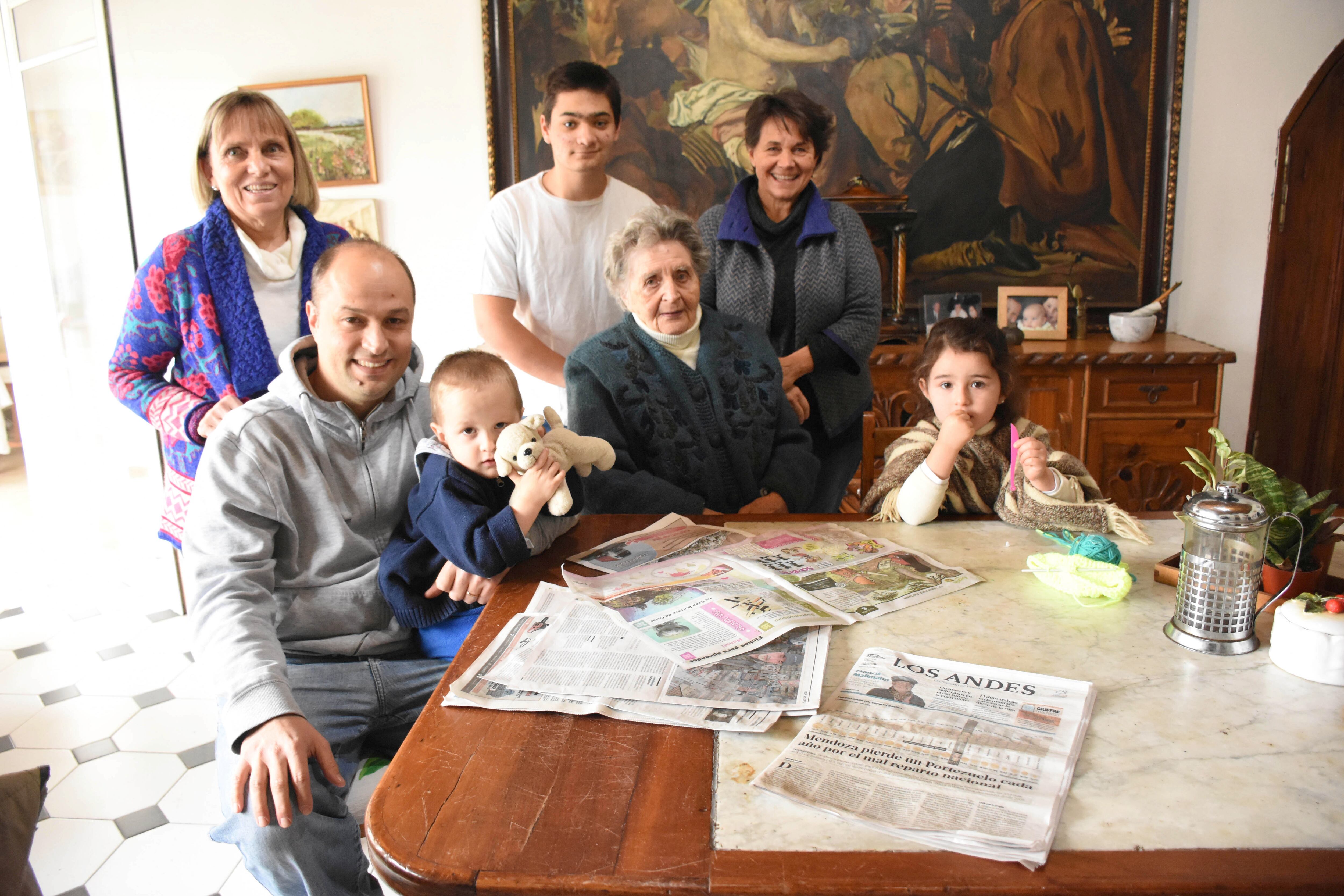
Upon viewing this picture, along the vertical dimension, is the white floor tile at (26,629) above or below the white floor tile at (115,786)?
below

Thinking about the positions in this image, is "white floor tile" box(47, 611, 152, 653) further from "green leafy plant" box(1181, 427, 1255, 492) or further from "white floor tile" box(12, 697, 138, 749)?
"green leafy plant" box(1181, 427, 1255, 492)

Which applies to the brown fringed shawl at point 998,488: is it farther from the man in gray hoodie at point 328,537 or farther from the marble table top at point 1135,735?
the man in gray hoodie at point 328,537

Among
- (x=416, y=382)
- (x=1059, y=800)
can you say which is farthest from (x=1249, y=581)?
(x=416, y=382)

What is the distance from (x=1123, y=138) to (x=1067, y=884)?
3.93m

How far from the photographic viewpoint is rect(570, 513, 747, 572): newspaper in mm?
1557

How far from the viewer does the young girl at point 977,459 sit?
166cm

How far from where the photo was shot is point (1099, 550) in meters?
1.45

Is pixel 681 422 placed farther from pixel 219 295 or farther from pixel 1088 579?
pixel 219 295

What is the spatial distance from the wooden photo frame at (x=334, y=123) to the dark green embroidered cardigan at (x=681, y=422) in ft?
8.44

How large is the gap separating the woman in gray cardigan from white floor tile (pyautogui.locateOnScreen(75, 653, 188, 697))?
225 cm

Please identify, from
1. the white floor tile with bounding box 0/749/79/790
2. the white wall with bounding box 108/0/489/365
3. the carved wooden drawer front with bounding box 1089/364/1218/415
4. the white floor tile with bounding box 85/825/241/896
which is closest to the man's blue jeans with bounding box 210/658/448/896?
the white floor tile with bounding box 85/825/241/896

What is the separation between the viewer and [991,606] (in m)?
1.35

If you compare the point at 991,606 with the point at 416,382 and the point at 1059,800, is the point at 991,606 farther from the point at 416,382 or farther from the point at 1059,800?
the point at 416,382

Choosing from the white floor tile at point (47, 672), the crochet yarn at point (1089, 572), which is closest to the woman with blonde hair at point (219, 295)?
the white floor tile at point (47, 672)
